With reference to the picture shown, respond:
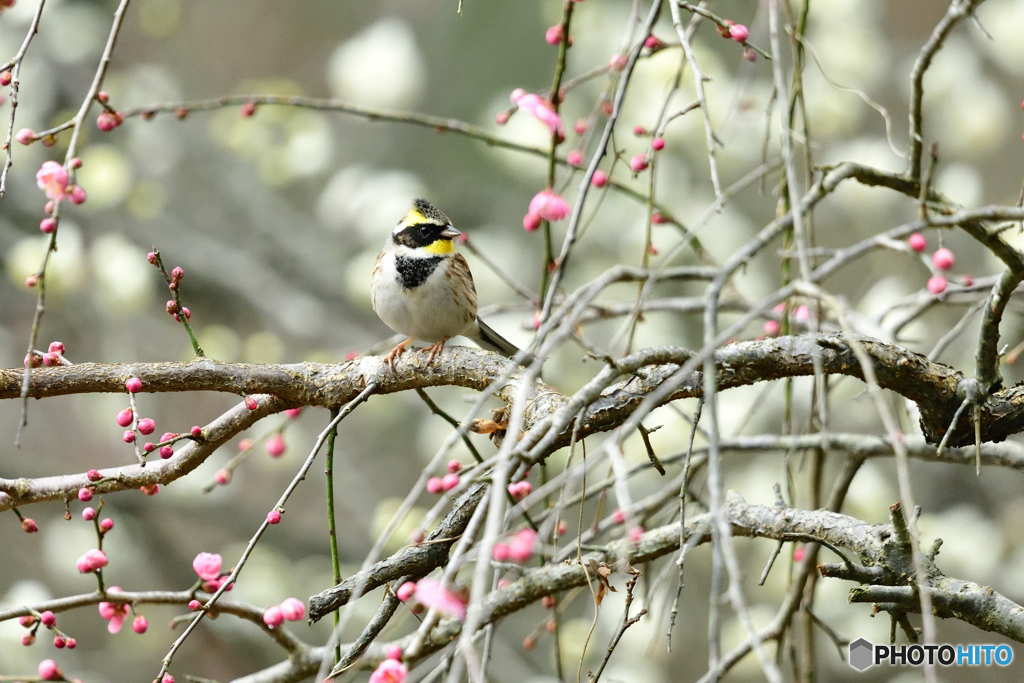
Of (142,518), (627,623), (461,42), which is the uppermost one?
(461,42)

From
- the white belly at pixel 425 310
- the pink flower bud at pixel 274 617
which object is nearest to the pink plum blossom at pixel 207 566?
the pink flower bud at pixel 274 617

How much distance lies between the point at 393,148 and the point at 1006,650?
606 centimetres

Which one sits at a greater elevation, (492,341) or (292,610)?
(492,341)

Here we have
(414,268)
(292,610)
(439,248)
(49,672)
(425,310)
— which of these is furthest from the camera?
(439,248)

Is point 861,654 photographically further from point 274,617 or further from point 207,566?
point 207,566

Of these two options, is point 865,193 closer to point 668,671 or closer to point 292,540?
point 668,671

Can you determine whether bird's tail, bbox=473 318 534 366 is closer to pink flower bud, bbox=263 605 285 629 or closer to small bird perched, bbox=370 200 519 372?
small bird perched, bbox=370 200 519 372

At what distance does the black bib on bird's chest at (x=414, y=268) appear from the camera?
373 cm

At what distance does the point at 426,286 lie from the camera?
145 inches

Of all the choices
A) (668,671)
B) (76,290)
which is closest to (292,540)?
(76,290)

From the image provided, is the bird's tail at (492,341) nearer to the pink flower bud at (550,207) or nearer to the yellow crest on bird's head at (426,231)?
the yellow crest on bird's head at (426,231)

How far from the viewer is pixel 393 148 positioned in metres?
7.97

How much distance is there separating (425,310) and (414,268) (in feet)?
0.89

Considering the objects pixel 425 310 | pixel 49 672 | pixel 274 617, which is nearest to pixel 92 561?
pixel 49 672
